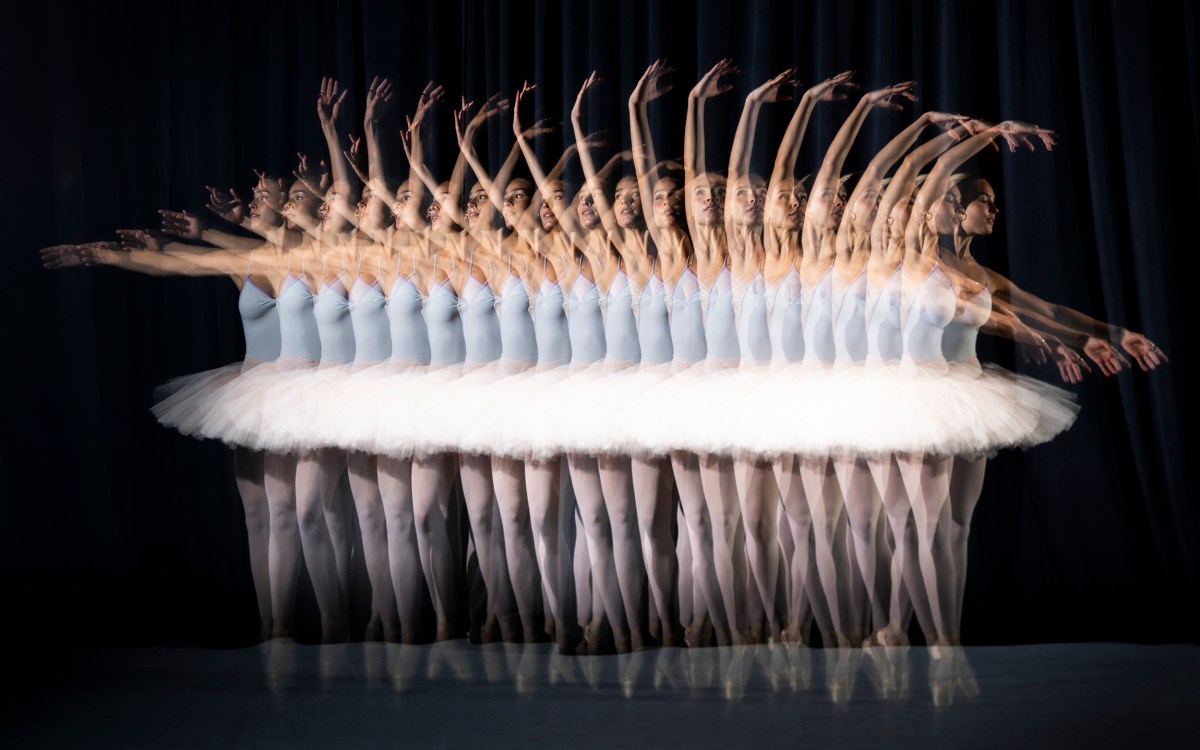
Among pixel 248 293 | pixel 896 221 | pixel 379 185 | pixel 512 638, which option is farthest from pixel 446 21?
pixel 512 638

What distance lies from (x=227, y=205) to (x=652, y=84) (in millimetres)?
1446

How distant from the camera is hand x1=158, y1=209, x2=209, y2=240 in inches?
157

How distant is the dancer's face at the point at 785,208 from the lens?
367 cm

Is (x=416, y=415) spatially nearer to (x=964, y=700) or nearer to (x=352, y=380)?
(x=352, y=380)

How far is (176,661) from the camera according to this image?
11.7 feet

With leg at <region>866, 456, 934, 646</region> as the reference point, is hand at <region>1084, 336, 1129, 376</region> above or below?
above

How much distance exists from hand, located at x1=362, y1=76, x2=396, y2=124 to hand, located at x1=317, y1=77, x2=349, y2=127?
92 millimetres

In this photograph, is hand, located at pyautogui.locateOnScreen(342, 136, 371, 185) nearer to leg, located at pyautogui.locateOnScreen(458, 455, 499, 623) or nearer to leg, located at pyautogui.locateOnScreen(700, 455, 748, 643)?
leg, located at pyautogui.locateOnScreen(458, 455, 499, 623)

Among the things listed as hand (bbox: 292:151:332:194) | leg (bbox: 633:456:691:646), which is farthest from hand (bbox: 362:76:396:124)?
leg (bbox: 633:456:691:646)

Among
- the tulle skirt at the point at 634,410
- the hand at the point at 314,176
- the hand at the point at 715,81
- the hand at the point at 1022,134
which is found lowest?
the tulle skirt at the point at 634,410

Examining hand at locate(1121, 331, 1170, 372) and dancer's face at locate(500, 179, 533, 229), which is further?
dancer's face at locate(500, 179, 533, 229)

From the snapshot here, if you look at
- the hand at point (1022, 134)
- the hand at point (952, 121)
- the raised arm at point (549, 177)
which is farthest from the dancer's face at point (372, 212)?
the hand at point (1022, 134)

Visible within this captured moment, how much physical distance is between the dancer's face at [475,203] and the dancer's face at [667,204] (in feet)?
1.85

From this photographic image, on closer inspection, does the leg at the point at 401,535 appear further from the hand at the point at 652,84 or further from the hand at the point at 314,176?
the hand at the point at 652,84
